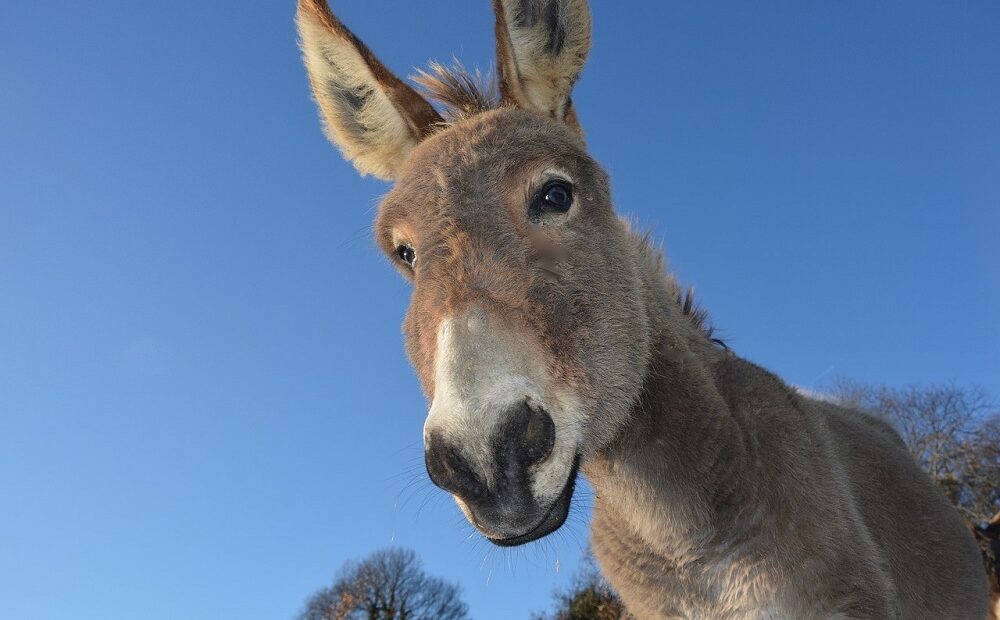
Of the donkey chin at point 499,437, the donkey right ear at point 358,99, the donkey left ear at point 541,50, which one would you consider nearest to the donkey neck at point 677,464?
the donkey chin at point 499,437

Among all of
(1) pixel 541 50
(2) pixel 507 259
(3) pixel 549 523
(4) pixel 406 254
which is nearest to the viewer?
(3) pixel 549 523

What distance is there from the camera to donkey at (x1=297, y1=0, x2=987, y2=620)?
83.0 inches

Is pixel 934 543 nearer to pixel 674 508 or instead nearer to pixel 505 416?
pixel 674 508

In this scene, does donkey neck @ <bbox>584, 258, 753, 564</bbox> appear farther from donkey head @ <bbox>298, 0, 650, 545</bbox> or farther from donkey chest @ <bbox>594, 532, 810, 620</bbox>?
donkey head @ <bbox>298, 0, 650, 545</bbox>

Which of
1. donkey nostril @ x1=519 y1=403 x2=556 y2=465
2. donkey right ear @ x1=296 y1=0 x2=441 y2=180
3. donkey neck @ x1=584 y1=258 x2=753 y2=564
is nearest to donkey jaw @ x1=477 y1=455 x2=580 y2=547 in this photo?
donkey nostril @ x1=519 y1=403 x2=556 y2=465

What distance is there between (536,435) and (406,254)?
Answer: 1.58 m

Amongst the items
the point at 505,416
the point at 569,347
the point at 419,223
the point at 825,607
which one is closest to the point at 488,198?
the point at 419,223

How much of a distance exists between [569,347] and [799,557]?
143cm

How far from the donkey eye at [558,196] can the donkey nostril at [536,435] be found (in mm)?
1165

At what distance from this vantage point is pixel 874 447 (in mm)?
4199

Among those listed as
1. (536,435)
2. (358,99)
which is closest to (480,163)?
(536,435)

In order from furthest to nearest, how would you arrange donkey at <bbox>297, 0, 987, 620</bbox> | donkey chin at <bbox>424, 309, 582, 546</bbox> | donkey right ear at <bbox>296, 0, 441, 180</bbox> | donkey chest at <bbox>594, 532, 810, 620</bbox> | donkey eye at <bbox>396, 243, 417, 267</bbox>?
1. donkey right ear at <bbox>296, 0, 441, 180</bbox>
2. donkey eye at <bbox>396, 243, 417, 267</bbox>
3. donkey chest at <bbox>594, 532, 810, 620</bbox>
4. donkey at <bbox>297, 0, 987, 620</bbox>
5. donkey chin at <bbox>424, 309, 582, 546</bbox>

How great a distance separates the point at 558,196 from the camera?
9.66ft

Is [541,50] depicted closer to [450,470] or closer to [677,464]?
[677,464]
